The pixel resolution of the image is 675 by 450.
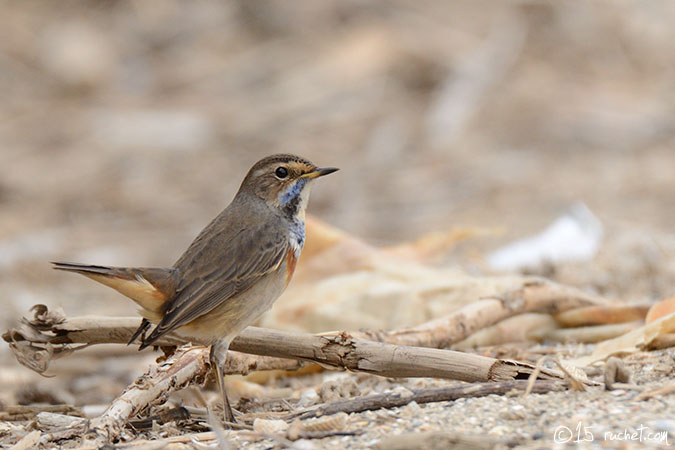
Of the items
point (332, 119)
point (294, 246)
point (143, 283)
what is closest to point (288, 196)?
point (294, 246)

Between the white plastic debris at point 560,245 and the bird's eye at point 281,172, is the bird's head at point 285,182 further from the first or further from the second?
the white plastic debris at point 560,245

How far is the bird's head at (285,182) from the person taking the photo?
16.3 feet

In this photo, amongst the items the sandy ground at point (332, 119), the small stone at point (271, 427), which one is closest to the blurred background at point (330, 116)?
the sandy ground at point (332, 119)

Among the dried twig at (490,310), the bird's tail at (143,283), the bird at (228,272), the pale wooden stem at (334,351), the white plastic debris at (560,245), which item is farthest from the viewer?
the white plastic debris at (560,245)

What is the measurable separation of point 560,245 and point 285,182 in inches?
128

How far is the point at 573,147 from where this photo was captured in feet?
35.6

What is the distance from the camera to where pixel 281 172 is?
4.99m

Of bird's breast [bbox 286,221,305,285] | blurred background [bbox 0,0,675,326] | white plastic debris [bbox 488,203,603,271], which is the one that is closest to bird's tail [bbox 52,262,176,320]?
bird's breast [bbox 286,221,305,285]

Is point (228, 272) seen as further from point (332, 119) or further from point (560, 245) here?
point (332, 119)

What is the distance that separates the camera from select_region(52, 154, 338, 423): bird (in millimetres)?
4210

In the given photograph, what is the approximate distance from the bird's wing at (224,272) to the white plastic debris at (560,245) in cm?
273

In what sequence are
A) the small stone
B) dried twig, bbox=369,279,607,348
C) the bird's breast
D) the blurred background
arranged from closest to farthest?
1. the small stone
2. dried twig, bbox=369,279,607,348
3. the bird's breast
4. the blurred background

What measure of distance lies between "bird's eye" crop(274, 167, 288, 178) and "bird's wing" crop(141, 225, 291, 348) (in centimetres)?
37

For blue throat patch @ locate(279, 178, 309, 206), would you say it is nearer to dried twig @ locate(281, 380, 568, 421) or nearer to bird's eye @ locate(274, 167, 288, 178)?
bird's eye @ locate(274, 167, 288, 178)
